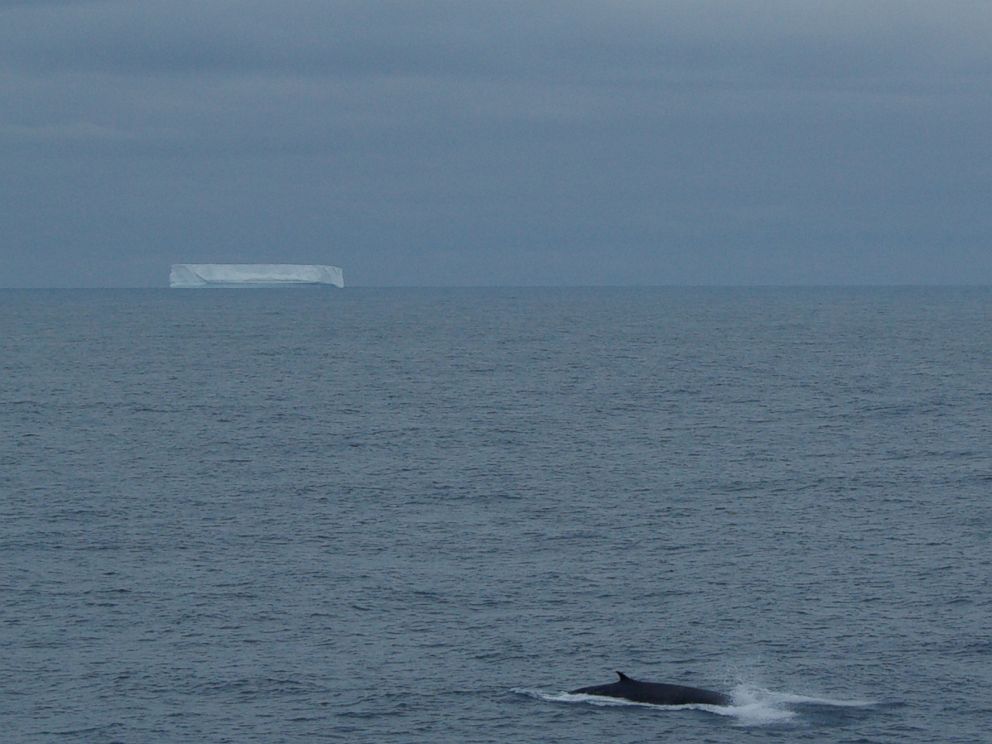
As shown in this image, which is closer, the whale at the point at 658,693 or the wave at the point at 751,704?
the wave at the point at 751,704

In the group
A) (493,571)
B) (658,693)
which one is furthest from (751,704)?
(493,571)

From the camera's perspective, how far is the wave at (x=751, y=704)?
128 ft

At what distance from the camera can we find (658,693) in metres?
40.2

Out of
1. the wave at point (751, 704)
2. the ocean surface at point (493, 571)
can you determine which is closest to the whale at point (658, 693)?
the wave at point (751, 704)

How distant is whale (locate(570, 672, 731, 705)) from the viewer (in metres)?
40.0

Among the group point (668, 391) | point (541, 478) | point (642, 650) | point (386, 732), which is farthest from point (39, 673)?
point (668, 391)

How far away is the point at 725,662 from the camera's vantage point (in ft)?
144

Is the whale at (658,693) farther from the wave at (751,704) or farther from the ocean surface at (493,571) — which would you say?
the ocean surface at (493,571)

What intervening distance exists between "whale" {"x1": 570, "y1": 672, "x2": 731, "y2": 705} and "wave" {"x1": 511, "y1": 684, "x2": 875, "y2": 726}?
0.46ft

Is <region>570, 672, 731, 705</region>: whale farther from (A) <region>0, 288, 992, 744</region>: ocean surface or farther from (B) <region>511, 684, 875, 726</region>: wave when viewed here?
(A) <region>0, 288, 992, 744</region>: ocean surface

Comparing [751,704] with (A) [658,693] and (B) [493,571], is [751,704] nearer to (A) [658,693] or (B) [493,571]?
(A) [658,693]

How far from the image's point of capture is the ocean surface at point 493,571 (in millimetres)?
40000

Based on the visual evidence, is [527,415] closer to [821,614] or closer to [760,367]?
[760,367]

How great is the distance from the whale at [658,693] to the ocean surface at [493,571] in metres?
0.37
